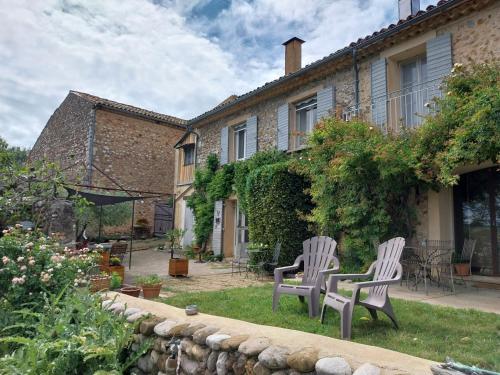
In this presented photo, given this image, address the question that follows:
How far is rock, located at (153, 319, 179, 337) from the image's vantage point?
114 inches

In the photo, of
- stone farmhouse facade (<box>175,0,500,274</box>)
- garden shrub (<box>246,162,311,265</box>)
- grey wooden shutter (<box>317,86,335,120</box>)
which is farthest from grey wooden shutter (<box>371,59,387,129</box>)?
garden shrub (<box>246,162,311,265</box>)

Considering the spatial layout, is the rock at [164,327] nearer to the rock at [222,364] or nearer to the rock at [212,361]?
the rock at [212,361]

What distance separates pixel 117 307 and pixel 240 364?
1.75m

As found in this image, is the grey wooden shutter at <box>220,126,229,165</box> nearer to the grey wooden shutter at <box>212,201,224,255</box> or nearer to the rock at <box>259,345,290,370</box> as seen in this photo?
the grey wooden shutter at <box>212,201,224,255</box>

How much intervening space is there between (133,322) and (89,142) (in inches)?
529

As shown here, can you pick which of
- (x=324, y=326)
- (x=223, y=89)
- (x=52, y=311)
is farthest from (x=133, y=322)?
(x=223, y=89)

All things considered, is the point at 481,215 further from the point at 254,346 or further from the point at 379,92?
the point at 254,346

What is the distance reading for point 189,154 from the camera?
13922 millimetres

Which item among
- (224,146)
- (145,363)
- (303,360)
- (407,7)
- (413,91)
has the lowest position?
(145,363)

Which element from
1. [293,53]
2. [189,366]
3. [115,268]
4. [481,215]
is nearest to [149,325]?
[189,366]

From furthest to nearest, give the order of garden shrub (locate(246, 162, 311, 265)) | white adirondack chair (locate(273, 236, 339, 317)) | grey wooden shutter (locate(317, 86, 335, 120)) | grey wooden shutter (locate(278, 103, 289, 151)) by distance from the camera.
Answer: grey wooden shutter (locate(278, 103, 289, 151)) < grey wooden shutter (locate(317, 86, 335, 120)) < garden shrub (locate(246, 162, 311, 265)) < white adirondack chair (locate(273, 236, 339, 317))

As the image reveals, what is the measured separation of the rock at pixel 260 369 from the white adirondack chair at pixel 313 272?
1536mm

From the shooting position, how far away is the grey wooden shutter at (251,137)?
34.6ft

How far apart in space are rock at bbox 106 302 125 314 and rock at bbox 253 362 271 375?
1.75 m
